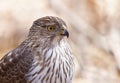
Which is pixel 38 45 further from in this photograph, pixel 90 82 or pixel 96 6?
pixel 96 6

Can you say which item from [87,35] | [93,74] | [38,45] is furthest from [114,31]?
[38,45]

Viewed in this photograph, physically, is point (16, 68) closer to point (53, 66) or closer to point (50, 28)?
point (53, 66)

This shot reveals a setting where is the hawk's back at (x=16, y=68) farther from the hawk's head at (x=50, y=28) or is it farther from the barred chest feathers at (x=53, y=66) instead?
the hawk's head at (x=50, y=28)

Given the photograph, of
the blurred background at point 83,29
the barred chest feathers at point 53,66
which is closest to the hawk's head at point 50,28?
the barred chest feathers at point 53,66

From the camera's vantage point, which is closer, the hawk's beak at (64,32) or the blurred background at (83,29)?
the hawk's beak at (64,32)

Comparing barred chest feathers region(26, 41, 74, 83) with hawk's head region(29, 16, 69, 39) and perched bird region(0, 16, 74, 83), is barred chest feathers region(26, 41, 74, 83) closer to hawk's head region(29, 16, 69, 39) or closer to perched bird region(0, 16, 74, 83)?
perched bird region(0, 16, 74, 83)

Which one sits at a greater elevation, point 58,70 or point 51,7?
point 51,7
